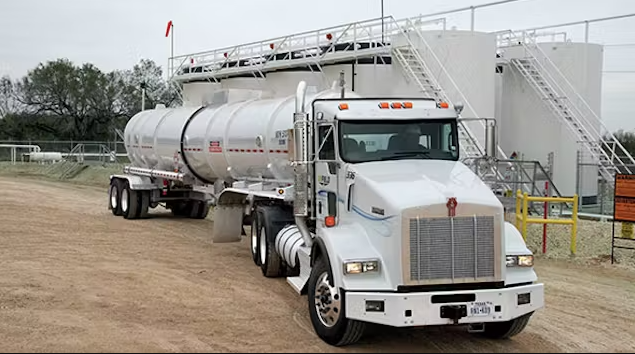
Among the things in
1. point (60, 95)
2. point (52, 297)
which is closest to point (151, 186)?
point (52, 297)

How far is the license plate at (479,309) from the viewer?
7.57 metres

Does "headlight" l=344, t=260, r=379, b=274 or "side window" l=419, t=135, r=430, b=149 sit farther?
"side window" l=419, t=135, r=430, b=149

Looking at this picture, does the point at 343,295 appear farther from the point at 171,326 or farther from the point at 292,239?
the point at 292,239

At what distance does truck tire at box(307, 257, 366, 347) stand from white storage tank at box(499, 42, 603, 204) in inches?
797

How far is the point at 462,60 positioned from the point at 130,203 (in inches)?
483

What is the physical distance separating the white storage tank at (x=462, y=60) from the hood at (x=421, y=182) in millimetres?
15410

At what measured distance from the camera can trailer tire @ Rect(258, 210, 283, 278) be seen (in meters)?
12.5

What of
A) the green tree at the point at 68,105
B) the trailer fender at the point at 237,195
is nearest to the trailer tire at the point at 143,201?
the trailer fender at the point at 237,195

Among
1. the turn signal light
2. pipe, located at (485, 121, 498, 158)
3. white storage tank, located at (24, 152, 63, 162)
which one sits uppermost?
the turn signal light

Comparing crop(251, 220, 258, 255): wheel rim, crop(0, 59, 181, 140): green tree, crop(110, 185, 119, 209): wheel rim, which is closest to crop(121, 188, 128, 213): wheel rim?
crop(110, 185, 119, 209): wheel rim

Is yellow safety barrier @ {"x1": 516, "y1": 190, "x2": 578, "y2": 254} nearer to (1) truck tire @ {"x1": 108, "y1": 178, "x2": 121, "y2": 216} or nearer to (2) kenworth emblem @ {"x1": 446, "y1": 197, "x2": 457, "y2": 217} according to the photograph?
(2) kenworth emblem @ {"x1": 446, "y1": 197, "x2": 457, "y2": 217}

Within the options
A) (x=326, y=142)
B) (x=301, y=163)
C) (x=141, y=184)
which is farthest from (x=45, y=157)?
(x=326, y=142)

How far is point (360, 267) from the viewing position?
306 inches

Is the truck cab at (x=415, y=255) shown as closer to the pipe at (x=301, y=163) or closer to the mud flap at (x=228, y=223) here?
the pipe at (x=301, y=163)
